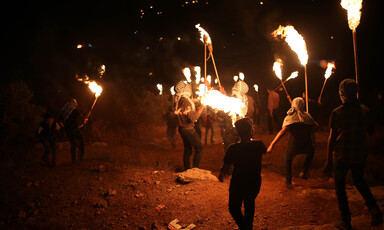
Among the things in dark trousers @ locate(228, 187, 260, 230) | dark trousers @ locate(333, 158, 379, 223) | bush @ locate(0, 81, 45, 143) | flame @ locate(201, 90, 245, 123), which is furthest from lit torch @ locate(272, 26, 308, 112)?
bush @ locate(0, 81, 45, 143)

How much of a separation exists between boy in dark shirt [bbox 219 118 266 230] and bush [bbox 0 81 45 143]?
10.7 m

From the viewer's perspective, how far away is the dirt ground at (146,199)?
4730mm

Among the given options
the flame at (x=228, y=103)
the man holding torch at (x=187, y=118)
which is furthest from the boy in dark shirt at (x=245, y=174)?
the man holding torch at (x=187, y=118)

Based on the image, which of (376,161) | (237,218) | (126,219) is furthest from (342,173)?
(376,161)

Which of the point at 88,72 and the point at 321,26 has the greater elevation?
the point at 321,26

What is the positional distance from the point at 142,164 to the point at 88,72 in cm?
997

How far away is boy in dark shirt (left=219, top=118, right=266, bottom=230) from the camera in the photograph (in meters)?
3.68

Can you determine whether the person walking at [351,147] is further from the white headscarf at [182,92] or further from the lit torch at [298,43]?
the white headscarf at [182,92]

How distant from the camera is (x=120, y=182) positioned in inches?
255

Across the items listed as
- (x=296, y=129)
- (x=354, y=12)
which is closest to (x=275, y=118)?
(x=296, y=129)

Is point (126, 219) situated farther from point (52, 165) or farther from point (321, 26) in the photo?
point (321, 26)

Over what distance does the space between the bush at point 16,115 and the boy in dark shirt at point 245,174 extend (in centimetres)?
1066

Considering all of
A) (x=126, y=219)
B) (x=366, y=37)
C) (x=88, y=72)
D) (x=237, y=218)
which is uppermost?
(x=366, y=37)

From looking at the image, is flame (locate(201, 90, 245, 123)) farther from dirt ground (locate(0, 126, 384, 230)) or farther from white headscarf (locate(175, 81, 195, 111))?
dirt ground (locate(0, 126, 384, 230))
